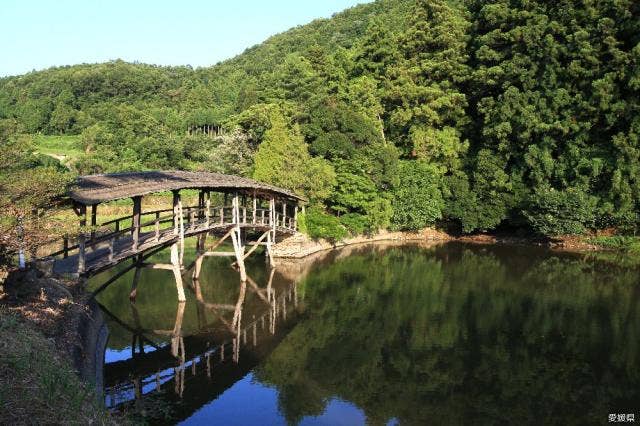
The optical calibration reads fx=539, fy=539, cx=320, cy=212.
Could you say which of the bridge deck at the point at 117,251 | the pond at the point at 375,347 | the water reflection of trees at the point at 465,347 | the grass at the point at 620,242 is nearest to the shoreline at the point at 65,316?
the pond at the point at 375,347

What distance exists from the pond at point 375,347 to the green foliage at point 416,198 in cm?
1035

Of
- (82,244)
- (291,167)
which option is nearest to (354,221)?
(291,167)

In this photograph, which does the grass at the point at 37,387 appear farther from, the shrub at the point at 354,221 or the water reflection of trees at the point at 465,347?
the shrub at the point at 354,221

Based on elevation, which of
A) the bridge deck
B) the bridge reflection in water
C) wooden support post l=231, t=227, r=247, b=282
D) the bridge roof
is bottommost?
the bridge reflection in water

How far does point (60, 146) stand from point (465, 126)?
153 feet

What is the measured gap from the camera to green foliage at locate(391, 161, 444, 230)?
36344 millimetres

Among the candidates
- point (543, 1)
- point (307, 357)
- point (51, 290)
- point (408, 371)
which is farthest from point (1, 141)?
point (543, 1)

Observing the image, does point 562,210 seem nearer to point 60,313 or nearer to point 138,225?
point 138,225

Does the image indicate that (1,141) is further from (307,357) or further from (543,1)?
(543,1)

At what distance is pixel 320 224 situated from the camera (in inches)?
1224

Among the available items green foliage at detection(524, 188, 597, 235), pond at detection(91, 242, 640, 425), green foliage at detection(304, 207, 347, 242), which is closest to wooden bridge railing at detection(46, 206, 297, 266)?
green foliage at detection(304, 207, 347, 242)

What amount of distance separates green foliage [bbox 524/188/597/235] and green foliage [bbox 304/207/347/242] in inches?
483

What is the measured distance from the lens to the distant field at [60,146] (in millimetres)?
56219

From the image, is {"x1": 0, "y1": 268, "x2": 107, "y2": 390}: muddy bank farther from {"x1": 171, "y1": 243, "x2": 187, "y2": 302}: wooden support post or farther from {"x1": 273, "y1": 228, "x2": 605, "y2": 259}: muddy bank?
{"x1": 273, "y1": 228, "x2": 605, "y2": 259}: muddy bank
